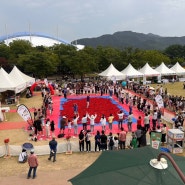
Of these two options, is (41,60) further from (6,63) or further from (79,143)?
(79,143)

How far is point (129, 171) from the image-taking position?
4.68 meters

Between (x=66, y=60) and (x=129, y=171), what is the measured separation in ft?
145

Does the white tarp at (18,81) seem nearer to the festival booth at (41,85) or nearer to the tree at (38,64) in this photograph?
the festival booth at (41,85)

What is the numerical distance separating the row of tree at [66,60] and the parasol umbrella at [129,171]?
119 feet

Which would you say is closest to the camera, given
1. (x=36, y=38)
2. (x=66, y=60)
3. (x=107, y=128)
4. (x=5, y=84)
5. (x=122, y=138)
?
(x=122, y=138)

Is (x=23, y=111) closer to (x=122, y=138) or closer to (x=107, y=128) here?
(x=107, y=128)

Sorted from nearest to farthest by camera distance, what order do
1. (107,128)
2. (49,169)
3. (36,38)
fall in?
1. (49,169)
2. (107,128)
3. (36,38)

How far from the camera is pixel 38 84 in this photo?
33.4m

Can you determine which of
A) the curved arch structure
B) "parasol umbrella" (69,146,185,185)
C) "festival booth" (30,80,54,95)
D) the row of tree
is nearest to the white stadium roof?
the curved arch structure

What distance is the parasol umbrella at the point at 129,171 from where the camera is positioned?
14.4 ft

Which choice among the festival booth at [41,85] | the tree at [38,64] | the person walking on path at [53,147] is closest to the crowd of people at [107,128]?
the person walking on path at [53,147]

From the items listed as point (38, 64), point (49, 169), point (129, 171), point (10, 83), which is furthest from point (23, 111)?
point (38, 64)

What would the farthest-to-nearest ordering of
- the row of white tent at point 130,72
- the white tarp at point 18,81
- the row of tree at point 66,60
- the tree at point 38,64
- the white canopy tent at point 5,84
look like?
the row of tree at point 66,60, the tree at point 38,64, the row of white tent at point 130,72, the white tarp at point 18,81, the white canopy tent at point 5,84

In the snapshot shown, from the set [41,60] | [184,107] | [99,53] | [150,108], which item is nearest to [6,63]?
[41,60]
